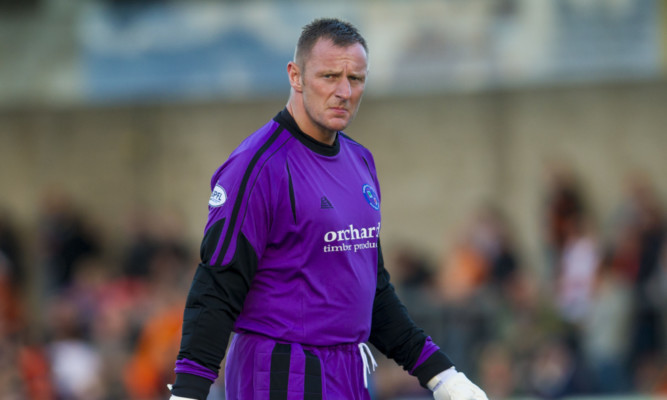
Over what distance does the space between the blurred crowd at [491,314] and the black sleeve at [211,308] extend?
4701mm

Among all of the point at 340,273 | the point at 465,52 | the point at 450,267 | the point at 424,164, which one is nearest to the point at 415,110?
the point at 424,164

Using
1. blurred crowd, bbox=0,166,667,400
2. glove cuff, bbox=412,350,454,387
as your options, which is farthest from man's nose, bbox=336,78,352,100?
blurred crowd, bbox=0,166,667,400

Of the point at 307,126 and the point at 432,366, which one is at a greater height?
the point at 307,126

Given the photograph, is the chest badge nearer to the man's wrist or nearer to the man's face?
the man's face

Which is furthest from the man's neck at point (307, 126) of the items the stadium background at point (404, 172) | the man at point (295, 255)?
the stadium background at point (404, 172)

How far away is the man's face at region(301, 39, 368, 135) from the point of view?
12.7ft

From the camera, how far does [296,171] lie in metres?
3.84

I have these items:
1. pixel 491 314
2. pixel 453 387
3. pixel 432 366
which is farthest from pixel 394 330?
pixel 491 314

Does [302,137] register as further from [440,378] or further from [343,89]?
[440,378]

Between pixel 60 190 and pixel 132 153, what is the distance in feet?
3.27

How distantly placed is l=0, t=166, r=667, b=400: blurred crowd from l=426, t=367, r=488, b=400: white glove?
14.4ft

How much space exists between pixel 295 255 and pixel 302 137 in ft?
1.41

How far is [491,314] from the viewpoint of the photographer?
945cm

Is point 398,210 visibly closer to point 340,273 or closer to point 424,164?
point 424,164
